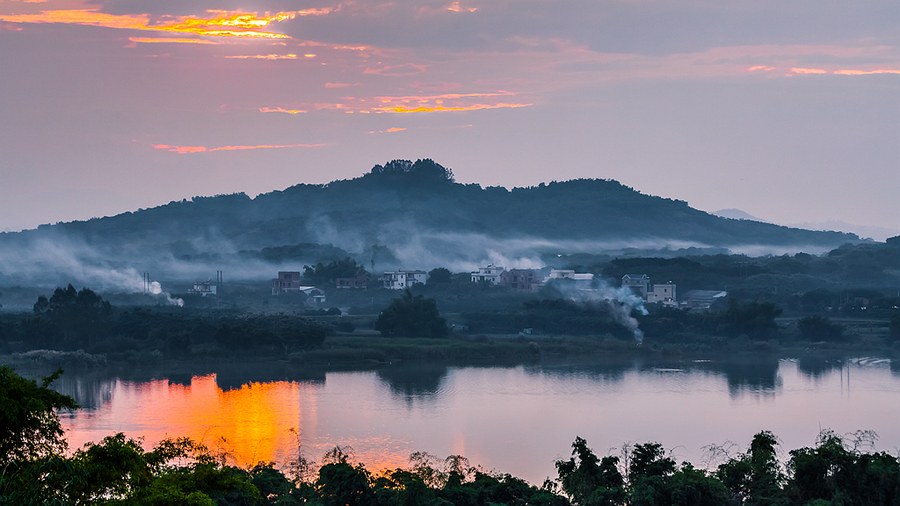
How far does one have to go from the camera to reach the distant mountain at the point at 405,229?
7469 centimetres

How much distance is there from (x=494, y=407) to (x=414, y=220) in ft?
224

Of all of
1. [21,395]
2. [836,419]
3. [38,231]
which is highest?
[38,231]

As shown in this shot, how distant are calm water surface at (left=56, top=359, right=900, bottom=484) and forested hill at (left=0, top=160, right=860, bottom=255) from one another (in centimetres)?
5492

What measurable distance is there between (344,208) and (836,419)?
7555 cm

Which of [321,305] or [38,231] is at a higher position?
[38,231]

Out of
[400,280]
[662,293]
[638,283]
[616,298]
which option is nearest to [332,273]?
[400,280]

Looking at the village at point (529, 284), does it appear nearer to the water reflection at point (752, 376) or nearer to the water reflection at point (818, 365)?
the water reflection at point (818, 365)

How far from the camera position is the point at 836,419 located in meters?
19.5

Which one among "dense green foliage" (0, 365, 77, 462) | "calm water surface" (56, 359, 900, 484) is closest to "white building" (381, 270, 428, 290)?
"calm water surface" (56, 359, 900, 484)

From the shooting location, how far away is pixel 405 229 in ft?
283

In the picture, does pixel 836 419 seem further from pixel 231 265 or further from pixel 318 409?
pixel 231 265

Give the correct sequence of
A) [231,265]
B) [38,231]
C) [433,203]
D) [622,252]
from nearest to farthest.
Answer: [231,265], [622,252], [38,231], [433,203]

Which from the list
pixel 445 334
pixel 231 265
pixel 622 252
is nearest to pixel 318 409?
pixel 445 334

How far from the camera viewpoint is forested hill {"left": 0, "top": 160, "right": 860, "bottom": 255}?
277 feet
